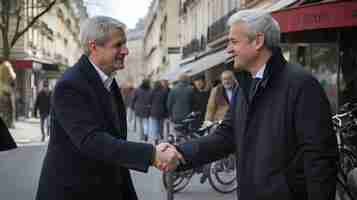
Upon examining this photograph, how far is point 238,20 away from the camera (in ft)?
12.9

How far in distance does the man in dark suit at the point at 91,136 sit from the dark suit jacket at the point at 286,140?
0.56 metres

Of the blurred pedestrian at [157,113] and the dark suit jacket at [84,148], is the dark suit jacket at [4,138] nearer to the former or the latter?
the dark suit jacket at [84,148]

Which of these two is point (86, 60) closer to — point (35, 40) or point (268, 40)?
point (268, 40)

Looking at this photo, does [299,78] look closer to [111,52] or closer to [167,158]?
[167,158]

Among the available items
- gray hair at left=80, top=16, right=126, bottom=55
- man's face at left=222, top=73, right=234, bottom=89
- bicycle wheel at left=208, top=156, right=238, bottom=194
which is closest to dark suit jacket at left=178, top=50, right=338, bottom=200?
gray hair at left=80, top=16, right=126, bottom=55

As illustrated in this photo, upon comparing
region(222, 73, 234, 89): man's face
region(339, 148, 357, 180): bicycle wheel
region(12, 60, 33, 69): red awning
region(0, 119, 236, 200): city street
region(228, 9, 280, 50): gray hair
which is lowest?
region(0, 119, 236, 200): city street

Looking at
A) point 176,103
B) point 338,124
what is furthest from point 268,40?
point 176,103

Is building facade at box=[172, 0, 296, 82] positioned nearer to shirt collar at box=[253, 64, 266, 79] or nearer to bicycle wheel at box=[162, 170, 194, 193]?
bicycle wheel at box=[162, 170, 194, 193]

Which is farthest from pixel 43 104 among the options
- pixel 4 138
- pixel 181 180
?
pixel 4 138

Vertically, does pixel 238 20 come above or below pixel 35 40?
below

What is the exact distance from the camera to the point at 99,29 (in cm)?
401

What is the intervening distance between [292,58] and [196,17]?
3161 cm

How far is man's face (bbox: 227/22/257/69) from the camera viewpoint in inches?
154

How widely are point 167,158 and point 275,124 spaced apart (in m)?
0.72
